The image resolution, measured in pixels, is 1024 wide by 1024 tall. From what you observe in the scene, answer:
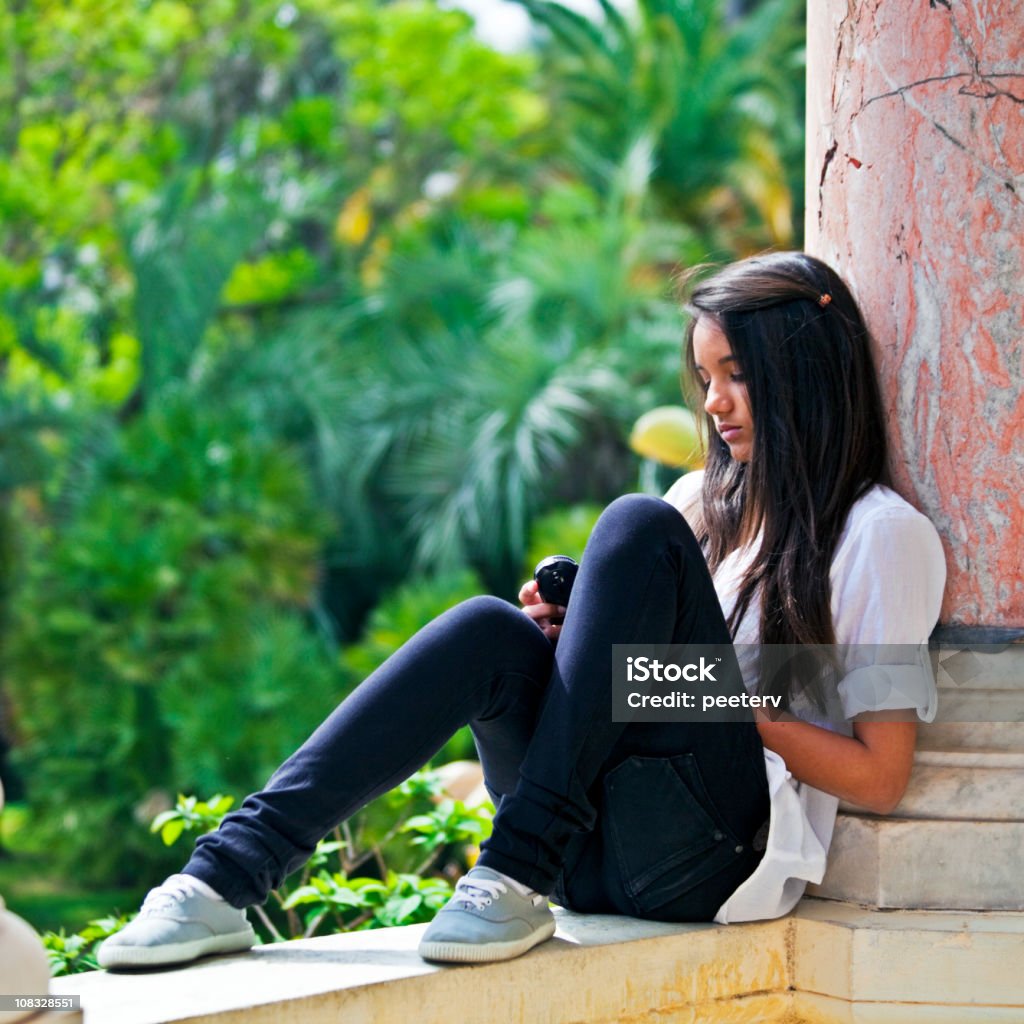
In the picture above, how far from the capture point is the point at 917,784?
89.3 inches

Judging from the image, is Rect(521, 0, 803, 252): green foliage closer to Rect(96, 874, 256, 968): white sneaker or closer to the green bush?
the green bush

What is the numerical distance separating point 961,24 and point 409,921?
69.1 inches

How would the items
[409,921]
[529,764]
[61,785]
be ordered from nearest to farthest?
1. [529,764]
2. [409,921]
3. [61,785]

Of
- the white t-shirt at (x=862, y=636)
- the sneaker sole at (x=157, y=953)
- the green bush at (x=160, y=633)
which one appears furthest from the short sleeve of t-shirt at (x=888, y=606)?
the green bush at (x=160, y=633)

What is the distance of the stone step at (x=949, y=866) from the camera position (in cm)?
225

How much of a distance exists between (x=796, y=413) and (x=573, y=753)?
663 mm

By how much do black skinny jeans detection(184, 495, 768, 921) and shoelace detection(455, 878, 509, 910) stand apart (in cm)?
3

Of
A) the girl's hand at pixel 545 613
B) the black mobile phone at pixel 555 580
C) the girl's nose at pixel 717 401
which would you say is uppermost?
the girl's nose at pixel 717 401

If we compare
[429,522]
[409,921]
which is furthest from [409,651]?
[429,522]

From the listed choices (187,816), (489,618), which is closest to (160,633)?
(187,816)

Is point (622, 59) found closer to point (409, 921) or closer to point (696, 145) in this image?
point (696, 145)

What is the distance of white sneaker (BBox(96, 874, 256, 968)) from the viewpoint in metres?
1.93

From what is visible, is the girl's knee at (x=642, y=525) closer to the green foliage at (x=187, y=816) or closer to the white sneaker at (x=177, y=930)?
the white sneaker at (x=177, y=930)
